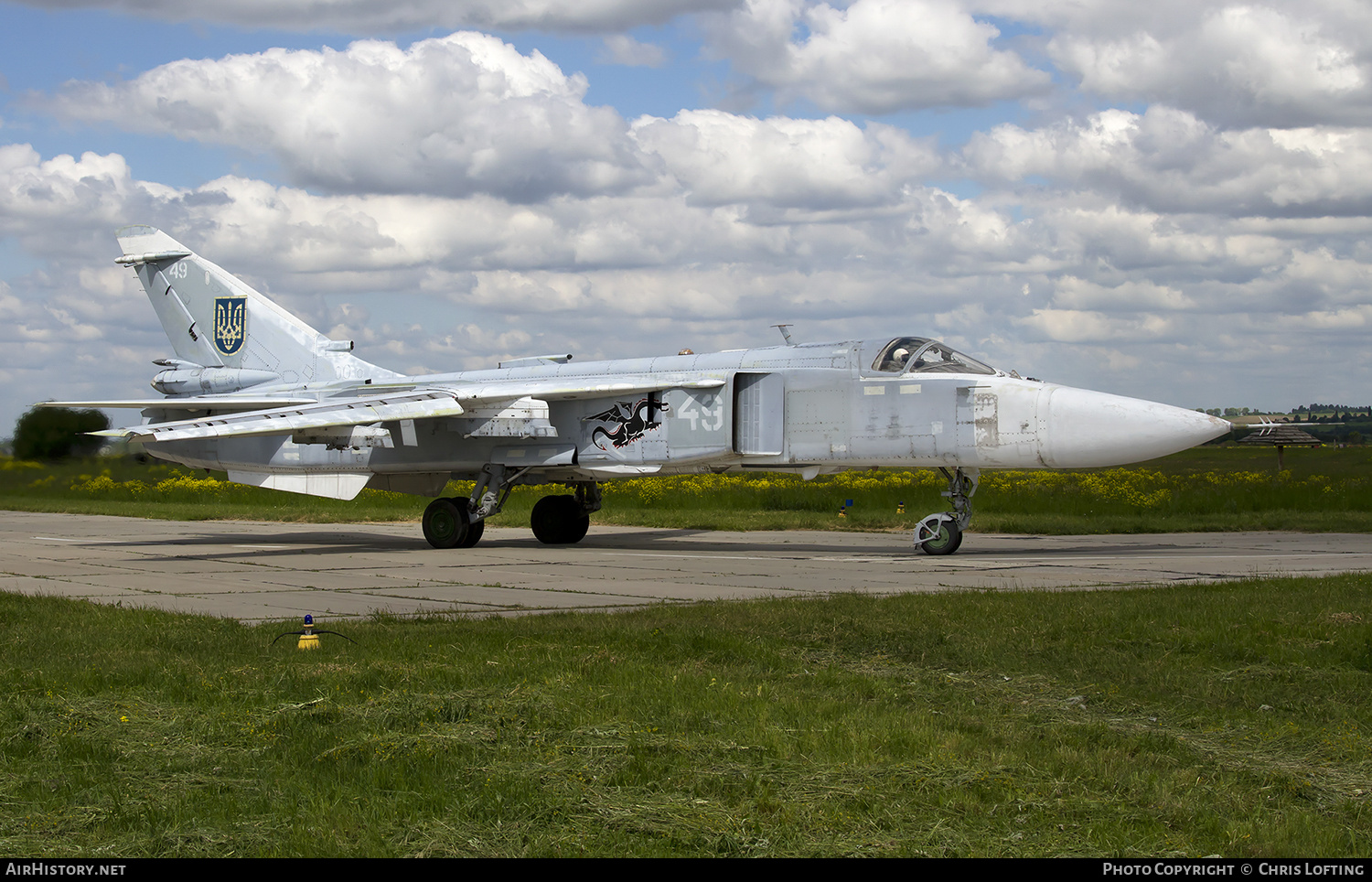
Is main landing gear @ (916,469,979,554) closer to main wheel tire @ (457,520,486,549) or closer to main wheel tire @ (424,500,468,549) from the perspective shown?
main wheel tire @ (457,520,486,549)

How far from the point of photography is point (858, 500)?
86.1 ft

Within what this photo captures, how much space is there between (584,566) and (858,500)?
12176 mm

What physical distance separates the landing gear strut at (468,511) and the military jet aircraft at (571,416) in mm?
29

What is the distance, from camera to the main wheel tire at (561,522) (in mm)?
19766

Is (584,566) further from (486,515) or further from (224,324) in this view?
(224,324)

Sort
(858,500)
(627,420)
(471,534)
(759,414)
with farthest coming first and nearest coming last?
(858,500)
(471,534)
(627,420)
(759,414)

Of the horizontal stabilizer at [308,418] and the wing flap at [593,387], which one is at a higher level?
the wing flap at [593,387]

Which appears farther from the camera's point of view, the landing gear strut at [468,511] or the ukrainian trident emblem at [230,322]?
the ukrainian trident emblem at [230,322]

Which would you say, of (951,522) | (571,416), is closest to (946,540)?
(951,522)

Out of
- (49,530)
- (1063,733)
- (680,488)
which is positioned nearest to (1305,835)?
(1063,733)

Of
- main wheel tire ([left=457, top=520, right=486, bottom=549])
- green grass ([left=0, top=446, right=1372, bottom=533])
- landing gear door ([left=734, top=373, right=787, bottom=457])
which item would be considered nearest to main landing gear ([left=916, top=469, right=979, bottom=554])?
landing gear door ([left=734, top=373, right=787, bottom=457])

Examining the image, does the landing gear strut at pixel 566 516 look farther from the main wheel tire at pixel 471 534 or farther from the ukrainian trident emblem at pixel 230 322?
the ukrainian trident emblem at pixel 230 322

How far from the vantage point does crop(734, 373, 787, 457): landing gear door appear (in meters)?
17.0

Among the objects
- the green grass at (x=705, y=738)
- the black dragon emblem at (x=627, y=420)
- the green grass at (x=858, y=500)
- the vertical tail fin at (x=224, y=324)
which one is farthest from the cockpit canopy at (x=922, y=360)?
the vertical tail fin at (x=224, y=324)
